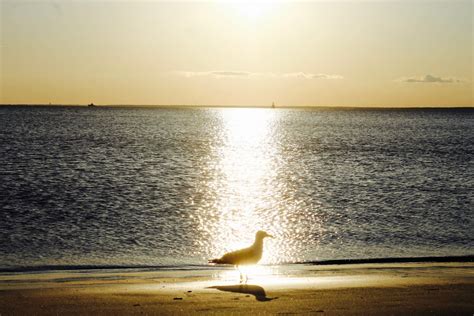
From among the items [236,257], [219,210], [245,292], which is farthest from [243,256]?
[219,210]

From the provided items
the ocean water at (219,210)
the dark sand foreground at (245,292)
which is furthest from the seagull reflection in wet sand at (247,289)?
the ocean water at (219,210)

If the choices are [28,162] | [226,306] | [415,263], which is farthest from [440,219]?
[28,162]

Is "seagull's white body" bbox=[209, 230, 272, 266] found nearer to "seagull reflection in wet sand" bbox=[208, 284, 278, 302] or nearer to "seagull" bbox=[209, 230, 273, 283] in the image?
"seagull" bbox=[209, 230, 273, 283]

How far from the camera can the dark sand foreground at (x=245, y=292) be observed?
12.6m

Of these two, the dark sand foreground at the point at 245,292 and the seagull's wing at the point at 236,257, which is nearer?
the dark sand foreground at the point at 245,292

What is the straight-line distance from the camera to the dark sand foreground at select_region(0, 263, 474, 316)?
41.2 feet

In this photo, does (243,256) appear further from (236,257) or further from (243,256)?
(236,257)

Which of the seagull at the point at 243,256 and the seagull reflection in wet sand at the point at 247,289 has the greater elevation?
the seagull at the point at 243,256

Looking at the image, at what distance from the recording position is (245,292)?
46.9ft

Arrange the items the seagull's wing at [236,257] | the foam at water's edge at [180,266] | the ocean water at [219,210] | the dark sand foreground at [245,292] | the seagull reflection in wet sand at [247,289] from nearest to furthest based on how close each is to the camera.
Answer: the dark sand foreground at [245,292], the seagull reflection in wet sand at [247,289], the seagull's wing at [236,257], the foam at water's edge at [180,266], the ocean water at [219,210]

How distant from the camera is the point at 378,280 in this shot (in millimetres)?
16203

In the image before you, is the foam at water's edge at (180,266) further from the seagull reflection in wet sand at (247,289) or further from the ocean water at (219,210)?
the seagull reflection in wet sand at (247,289)

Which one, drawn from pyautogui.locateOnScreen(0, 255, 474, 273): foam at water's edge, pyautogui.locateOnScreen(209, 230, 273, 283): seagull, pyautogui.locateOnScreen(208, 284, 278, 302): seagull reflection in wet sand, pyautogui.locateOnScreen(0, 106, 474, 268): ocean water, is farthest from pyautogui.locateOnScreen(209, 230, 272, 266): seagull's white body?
pyautogui.locateOnScreen(0, 106, 474, 268): ocean water

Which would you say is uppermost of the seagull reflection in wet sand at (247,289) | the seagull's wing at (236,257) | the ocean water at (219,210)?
the seagull's wing at (236,257)
